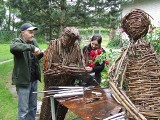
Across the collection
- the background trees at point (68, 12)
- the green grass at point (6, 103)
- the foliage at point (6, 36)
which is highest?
the background trees at point (68, 12)

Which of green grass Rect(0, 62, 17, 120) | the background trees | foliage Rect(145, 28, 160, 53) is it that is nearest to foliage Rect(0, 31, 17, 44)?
the background trees

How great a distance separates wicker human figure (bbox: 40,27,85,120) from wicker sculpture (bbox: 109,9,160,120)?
127cm

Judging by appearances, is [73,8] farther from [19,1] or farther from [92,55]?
[92,55]

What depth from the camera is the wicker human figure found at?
11.7 feet

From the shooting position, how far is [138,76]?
2.16m

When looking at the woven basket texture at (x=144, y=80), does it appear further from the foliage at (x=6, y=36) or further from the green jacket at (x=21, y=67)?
the foliage at (x=6, y=36)

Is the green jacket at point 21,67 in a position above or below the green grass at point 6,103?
above

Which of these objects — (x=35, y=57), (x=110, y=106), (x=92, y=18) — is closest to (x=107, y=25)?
(x=92, y=18)

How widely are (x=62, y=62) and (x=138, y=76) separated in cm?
166

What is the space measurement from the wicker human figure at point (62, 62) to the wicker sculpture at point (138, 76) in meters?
1.27

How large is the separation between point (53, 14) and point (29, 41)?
5.77 meters

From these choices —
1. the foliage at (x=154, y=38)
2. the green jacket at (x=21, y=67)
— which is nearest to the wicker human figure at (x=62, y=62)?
the green jacket at (x=21, y=67)

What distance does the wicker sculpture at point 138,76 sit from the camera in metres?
1.92

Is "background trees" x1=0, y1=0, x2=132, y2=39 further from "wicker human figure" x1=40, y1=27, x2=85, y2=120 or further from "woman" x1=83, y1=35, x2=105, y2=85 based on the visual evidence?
"wicker human figure" x1=40, y1=27, x2=85, y2=120
